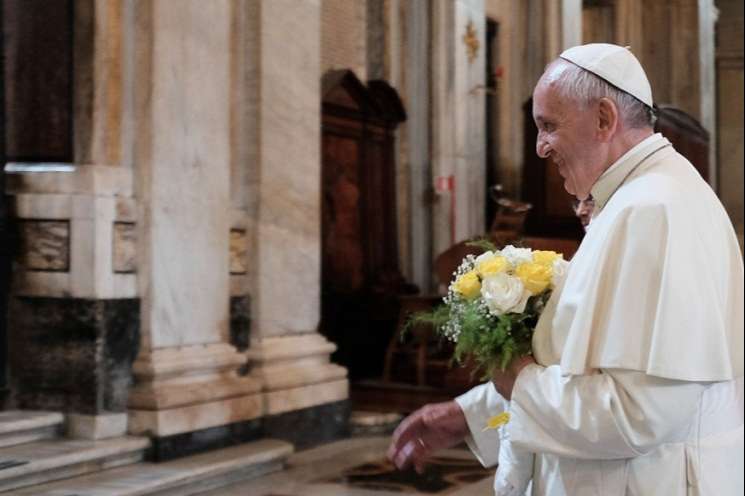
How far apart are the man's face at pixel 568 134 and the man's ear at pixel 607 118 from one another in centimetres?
2

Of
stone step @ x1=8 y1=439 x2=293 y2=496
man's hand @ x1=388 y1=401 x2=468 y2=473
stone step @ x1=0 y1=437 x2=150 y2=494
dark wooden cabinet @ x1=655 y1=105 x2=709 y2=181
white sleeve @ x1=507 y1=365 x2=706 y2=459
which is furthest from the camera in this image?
dark wooden cabinet @ x1=655 y1=105 x2=709 y2=181

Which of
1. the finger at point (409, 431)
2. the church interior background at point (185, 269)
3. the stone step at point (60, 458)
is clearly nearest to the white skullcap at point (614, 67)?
the finger at point (409, 431)

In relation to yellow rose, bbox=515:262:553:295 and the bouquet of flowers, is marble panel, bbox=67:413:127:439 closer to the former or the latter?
the bouquet of flowers

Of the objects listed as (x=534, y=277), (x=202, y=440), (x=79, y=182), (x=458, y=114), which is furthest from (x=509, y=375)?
(x=458, y=114)

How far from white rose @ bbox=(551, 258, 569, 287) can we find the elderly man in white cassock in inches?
2.1

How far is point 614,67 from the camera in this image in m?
2.47

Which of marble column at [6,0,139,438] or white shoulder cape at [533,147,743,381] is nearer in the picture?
white shoulder cape at [533,147,743,381]

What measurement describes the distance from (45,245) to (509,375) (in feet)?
13.5

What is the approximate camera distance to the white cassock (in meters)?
2.27

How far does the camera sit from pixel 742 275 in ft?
7.91

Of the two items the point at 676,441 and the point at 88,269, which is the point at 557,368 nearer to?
the point at 676,441

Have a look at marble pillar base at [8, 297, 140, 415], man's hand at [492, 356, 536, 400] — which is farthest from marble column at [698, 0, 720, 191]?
man's hand at [492, 356, 536, 400]

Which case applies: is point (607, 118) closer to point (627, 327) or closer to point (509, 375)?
point (627, 327)

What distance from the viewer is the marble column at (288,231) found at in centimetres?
709
